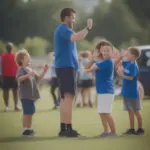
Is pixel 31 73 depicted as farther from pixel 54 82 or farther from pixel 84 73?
pixel 84 73

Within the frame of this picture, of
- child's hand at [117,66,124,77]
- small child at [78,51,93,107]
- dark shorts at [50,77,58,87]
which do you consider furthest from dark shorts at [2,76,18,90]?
child's hand at [117,66,124,77]

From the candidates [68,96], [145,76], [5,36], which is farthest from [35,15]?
[145,76]

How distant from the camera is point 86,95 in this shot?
3189mm

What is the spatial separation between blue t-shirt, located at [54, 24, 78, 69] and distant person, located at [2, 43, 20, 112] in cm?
26

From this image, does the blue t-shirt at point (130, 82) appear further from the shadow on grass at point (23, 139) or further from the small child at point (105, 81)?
the shadow on grass at point (23, 139)

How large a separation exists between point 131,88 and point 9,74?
0.72m

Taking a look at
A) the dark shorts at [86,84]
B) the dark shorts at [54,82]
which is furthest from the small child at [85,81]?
the dark shorts at [54,82]

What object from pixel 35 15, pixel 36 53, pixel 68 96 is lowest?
pixel 68 96

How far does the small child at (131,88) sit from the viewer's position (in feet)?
10.5

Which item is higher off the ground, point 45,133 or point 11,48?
point 11,48

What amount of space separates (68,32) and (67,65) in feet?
0.62

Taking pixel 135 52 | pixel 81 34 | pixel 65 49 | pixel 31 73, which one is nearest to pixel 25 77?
Answer: pixel 31 73

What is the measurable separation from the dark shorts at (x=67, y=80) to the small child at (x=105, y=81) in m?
0.10

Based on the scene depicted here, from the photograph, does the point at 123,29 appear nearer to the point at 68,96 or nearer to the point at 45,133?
the point at 68,96
